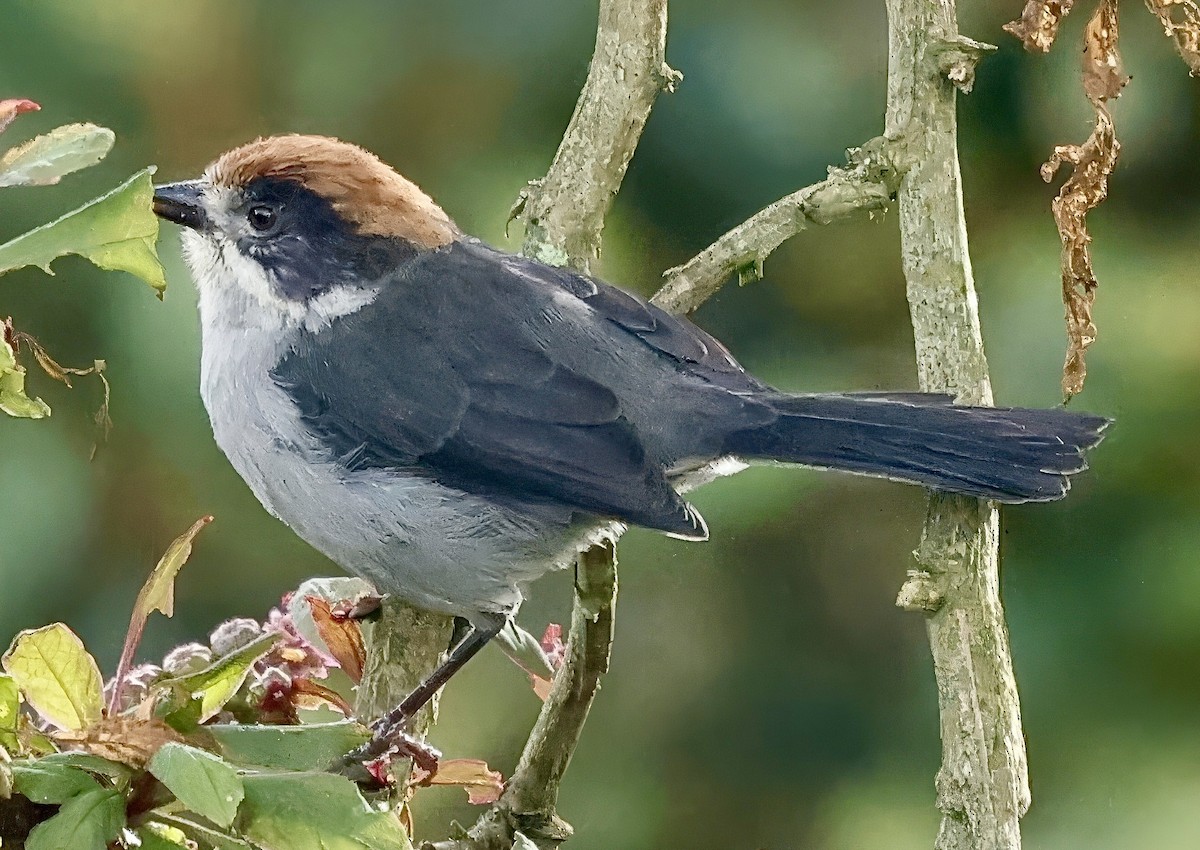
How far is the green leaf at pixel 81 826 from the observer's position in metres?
0.99

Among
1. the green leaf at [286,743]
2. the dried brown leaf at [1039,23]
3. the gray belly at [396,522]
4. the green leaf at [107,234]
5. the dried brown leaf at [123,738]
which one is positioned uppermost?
the dried brown leaf at [1039,23]

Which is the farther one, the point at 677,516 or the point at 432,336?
the point at 432,336

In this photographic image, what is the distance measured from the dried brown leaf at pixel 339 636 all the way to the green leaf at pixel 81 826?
0.36 m

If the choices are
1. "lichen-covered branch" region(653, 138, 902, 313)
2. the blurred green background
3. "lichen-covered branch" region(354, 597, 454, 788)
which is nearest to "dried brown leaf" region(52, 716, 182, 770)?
"lichen-covered branch" region(354, 597, 454, 788)

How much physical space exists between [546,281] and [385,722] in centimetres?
75

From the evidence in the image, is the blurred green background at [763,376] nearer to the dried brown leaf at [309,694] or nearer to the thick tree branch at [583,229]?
the thick tree branch at [583,229]

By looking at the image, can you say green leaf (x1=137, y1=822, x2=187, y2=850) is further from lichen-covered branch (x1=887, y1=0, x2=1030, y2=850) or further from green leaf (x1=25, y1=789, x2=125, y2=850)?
lichen-covered branch (x1=887, y1=0, x2=1030, y2=850)

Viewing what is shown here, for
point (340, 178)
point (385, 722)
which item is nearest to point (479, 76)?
point (340, 178)

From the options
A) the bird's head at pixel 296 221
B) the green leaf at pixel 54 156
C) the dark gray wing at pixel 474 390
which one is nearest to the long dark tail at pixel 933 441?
the dark gray wing at pixel 474 390

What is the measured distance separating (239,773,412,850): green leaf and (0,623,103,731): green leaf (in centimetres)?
16

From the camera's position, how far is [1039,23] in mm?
1579

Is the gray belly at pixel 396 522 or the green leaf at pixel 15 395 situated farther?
the gray belly at pixel 396 522

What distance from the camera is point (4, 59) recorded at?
9.71 feet

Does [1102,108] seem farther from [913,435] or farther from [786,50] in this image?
[786,50]
